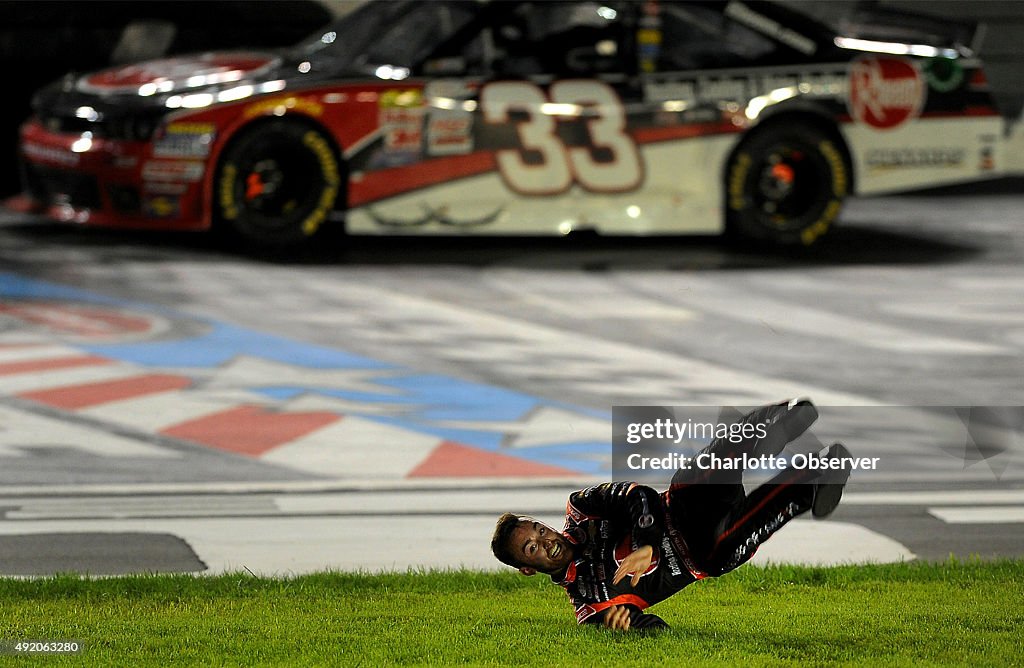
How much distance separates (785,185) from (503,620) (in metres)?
6.28

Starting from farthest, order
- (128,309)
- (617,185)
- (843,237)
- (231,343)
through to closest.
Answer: (843,237)
(617,185)
(128,309)
(231,343)

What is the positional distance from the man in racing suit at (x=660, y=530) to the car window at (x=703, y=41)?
6160 millimetres

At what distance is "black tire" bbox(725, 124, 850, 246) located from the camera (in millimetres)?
9828

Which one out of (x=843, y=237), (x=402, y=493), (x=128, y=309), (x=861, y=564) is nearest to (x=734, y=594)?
(x=861, y=564)

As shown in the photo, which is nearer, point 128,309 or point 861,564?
point 861,564

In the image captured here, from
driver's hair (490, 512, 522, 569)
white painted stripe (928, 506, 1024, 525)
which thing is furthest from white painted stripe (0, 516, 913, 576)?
driver's hair (490, 512, 522, 569)

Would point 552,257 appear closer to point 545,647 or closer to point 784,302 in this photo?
point 784,302

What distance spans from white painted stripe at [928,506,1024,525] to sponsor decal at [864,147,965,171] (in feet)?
14.6

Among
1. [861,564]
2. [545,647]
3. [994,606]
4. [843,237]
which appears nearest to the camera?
[545,647]

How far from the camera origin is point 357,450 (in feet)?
21.1

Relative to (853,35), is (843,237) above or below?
below

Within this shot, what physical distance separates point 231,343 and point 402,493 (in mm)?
2400

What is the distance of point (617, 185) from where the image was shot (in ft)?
31.7

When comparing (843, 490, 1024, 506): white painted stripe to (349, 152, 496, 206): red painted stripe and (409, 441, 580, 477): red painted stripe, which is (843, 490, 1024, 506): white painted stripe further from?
(349, 152, 496, 206): red painted stripe
